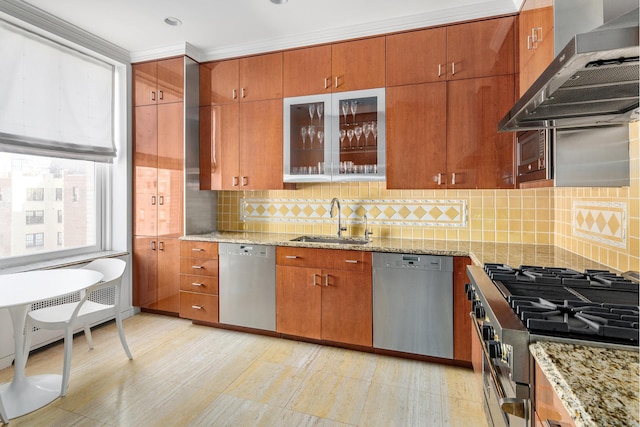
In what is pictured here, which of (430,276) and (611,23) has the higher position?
→ (611,23)

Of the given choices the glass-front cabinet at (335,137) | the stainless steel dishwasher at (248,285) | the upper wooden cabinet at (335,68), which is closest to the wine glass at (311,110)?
the glass-front cabinet at (335,137)

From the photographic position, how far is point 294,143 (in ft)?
10.4

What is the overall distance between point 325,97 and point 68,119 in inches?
89.7

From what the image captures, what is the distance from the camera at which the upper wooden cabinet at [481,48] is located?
2.58 meters

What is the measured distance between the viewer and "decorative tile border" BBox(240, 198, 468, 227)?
9.89 ft

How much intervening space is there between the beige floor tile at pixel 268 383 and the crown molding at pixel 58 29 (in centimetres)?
309

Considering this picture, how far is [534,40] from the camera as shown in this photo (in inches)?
83.5

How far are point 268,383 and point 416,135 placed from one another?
2.15 meters

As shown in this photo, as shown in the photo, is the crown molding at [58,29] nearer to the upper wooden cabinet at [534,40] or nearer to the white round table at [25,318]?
the white round table at [25,318]

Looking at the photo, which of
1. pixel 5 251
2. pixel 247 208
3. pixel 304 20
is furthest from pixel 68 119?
pixel 304 20

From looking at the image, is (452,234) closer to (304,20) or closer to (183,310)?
(304,20)

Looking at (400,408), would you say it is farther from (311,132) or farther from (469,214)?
(311,132)

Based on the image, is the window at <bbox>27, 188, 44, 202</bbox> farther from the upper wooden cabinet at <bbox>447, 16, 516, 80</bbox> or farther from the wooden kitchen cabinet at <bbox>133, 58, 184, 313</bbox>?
the upper wooden cabinet at <bbox>447, 16, 516, 80</bbox>

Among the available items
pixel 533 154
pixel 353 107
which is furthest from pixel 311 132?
pixel 533 154
